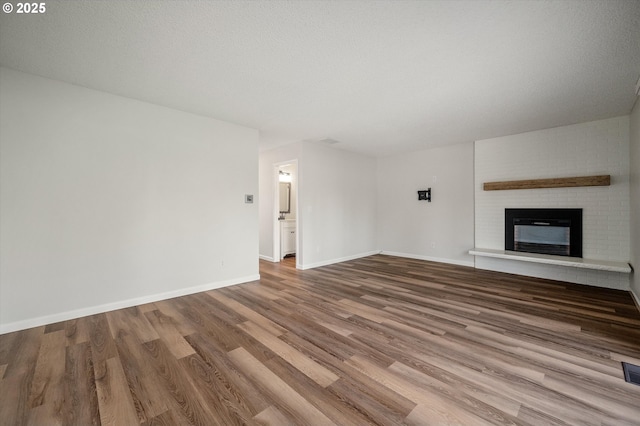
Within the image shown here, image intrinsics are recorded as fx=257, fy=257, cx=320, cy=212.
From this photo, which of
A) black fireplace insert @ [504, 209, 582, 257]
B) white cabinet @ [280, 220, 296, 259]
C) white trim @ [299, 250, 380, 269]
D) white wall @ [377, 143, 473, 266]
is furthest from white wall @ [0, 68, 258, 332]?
black fireplace insert @ [504, 209, 582, 257]

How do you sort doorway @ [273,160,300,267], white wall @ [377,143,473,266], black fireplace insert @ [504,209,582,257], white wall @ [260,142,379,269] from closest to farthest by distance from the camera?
1. black fireplace insert @ [504,209,582,257]
2. white wall @ [260,142,379,269]
3. doorway @ [273,160,300,267]
4. white wall @ [377,143,473,266]

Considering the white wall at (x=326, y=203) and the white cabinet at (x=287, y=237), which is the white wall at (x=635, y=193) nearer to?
the white wall at (x=326, y=203)

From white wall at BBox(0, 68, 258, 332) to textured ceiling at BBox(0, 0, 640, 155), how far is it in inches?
12.7

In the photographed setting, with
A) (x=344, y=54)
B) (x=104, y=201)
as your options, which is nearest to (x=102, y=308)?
(x=104, y=201)

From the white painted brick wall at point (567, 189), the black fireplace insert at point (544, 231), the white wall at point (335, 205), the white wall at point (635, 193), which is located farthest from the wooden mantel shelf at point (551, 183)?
the white wall at point (335, 205)

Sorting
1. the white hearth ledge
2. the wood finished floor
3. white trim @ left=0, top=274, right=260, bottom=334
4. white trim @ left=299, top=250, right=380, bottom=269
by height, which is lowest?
the wood finished floor

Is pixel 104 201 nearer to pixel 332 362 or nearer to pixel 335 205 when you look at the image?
pixel 332 362

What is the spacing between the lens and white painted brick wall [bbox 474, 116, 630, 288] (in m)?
3.95

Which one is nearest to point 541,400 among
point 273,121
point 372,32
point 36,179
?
point 372,32

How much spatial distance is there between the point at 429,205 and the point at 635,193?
3107 millimetres

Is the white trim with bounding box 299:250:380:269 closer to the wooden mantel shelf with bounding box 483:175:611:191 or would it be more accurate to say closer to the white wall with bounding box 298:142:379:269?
the white wall with bounding box 298:142:379:269

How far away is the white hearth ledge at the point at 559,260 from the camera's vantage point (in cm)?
366

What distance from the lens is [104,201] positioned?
3.08 meters

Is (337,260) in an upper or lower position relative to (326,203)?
lower
